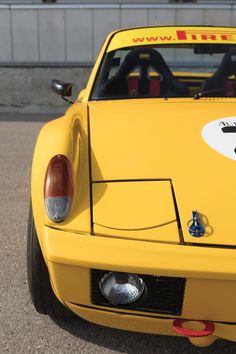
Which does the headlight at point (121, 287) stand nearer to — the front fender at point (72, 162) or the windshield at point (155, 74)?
the front fender at point (72, 162)

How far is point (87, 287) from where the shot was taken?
5.60 ft

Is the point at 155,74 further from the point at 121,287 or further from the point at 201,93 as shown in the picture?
the point at 121,287

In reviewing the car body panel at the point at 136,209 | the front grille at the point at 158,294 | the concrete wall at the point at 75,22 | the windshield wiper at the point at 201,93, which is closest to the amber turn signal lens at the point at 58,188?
the car body panel at the point at 136,209

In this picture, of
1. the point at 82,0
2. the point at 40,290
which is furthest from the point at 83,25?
the point at 40,290

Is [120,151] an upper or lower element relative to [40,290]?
upper

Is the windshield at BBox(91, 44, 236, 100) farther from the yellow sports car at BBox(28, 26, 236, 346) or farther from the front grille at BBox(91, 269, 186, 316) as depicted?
the front grille at BBox(91, 269, 186, 316)

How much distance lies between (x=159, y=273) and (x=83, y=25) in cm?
887

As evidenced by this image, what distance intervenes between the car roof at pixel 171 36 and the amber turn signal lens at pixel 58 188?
154 cm

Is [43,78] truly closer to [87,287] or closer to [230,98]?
[230,98]

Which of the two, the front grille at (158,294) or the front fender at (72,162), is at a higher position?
the front fender at (72,162)

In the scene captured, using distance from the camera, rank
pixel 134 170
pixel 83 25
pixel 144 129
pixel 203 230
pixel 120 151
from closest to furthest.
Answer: pixel 203 230, pixel 134 170, pixel 120 151, pixel 144 129, pixel 83 25

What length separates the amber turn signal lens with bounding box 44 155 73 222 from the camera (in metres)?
1.83

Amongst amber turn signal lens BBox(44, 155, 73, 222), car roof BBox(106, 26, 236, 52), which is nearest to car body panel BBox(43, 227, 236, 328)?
amber turn signal lens BBox(44, 155, 73, 222)

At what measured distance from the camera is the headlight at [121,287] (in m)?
1.69
